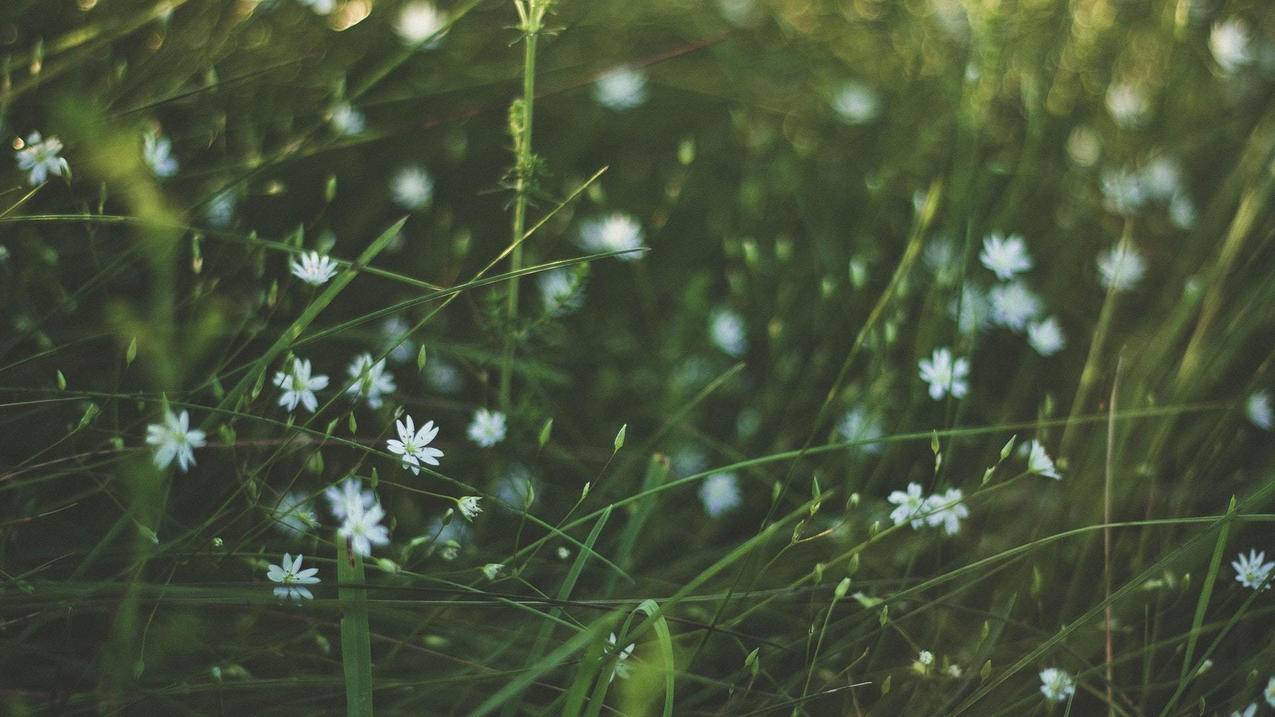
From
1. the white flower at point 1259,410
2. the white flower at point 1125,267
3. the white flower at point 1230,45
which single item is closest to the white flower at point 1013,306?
the white flower at point 1125,267

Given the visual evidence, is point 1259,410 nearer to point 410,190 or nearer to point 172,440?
point 410,190

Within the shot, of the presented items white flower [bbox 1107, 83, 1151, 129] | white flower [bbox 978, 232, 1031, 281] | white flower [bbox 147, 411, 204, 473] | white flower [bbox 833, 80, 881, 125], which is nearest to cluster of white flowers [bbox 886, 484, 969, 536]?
white flower [bbox 978, 232, 1031, 281]

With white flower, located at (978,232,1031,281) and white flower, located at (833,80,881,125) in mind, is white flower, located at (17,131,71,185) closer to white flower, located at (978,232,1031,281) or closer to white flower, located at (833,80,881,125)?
white flower, located at (978,232,1031,281)

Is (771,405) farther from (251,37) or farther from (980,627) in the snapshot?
(251,37)

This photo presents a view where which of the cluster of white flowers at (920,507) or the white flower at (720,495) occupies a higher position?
the cluster of white flowers at (920,507)

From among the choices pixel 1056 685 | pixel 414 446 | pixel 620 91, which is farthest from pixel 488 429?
pixel 620 91

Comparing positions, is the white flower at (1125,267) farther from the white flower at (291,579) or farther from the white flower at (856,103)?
the white flower at (291,579)

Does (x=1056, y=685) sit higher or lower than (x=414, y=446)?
lower
